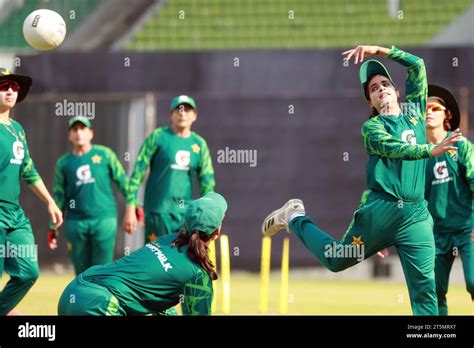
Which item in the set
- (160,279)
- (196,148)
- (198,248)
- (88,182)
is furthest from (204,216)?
(88,182)

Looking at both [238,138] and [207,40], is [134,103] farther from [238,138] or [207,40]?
[207,40]

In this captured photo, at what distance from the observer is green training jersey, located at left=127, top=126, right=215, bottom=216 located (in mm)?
11781

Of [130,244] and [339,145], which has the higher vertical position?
[339,145]

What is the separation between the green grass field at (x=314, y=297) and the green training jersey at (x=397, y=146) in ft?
12.9

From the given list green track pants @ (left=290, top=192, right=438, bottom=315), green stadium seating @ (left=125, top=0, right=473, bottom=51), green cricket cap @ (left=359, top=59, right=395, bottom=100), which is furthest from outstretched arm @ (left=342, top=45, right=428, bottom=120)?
green stadium seating @ (left=125, top=0, right=473, bottom=51)

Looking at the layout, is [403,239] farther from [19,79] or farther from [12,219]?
[19,79]

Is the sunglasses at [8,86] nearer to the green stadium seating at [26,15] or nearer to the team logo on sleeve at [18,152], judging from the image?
the team logo on sleeve at [18,152]

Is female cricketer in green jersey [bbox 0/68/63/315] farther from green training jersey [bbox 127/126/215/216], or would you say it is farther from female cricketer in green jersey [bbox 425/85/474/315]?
female cricketer in green jersey [bbox 425/85/474/315]

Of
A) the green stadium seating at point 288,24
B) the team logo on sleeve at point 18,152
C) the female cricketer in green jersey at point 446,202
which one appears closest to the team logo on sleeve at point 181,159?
the team logo on sleeve at point 18,152

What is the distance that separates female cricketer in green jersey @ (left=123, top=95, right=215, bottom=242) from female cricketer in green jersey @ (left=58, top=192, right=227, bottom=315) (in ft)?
14.5

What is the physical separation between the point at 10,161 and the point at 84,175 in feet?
11.6
